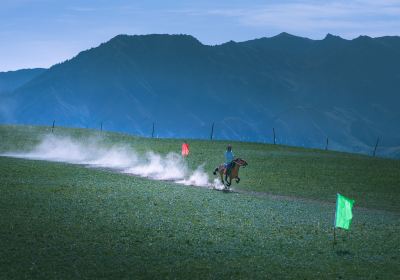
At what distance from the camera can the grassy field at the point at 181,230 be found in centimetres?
2078

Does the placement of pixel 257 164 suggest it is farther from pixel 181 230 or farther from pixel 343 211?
pixel 343 211

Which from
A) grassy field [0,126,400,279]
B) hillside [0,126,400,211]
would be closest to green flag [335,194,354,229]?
grassy field [0,126,400,279]

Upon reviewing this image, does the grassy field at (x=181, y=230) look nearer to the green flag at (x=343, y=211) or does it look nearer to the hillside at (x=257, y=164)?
the hillside at (x=257, y=164)

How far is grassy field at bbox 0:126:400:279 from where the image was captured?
20.8 m

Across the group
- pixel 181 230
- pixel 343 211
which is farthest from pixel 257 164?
pixel 343 211

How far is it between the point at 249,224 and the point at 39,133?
79251 millimetres

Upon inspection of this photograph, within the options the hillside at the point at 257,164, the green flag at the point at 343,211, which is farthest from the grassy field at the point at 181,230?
the green flag at the point at 343,211

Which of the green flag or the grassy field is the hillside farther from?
the green flag

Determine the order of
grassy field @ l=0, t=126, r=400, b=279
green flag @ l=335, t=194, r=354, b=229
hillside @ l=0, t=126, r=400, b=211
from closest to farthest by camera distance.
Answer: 1. grassy field @ l=0, t=126, r=400, b=279
2. green flag @ l=335, t=194, r=354, b=229
3. hillside @ l=0, t=126, r=400, b=211

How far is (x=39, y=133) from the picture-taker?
102750mm

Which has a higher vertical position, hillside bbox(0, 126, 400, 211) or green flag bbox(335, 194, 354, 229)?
hillside bbox(0, 126, 400, 211)

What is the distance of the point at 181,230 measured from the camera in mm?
27250

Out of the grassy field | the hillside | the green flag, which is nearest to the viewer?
the grassy field

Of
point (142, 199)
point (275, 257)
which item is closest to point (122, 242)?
point (275, 257)
